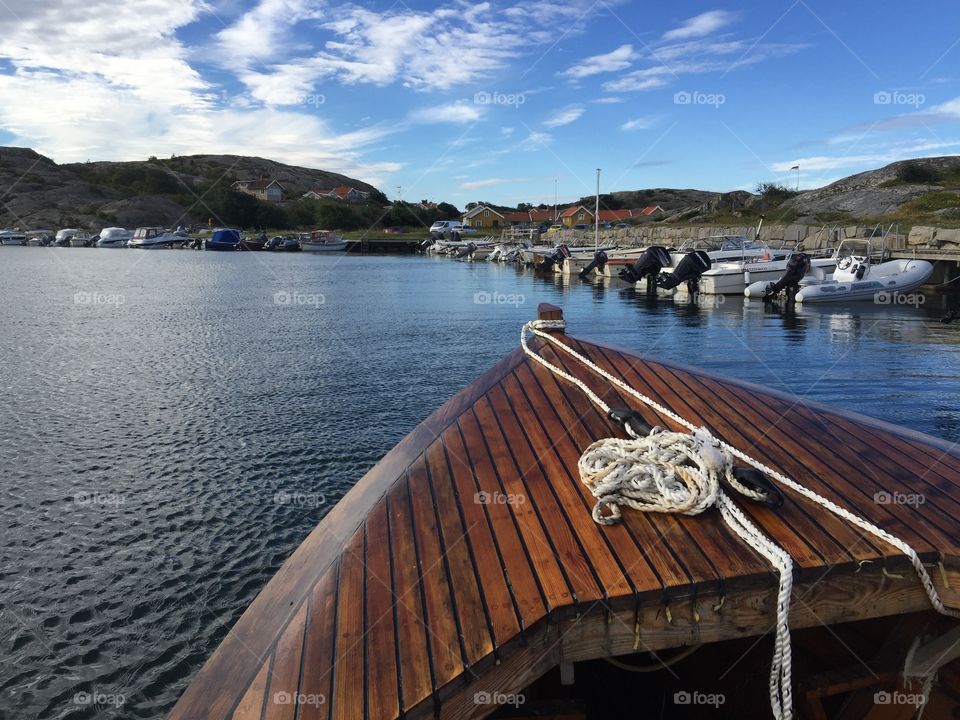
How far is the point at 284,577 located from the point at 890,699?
2951mm

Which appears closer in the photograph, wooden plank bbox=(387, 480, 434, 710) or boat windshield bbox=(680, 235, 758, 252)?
wooden plank bbox=(387, 480, 434, 710)

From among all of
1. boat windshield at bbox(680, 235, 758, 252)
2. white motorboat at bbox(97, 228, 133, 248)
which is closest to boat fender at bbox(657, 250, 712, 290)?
boat windshield at bbox(680, 235, 758, 252)

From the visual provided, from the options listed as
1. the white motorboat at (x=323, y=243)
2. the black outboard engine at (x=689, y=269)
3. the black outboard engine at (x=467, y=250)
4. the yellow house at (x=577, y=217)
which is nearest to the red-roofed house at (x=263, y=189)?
the white motorboat at (x=323, y=243)

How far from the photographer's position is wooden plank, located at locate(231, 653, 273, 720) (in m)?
2.31

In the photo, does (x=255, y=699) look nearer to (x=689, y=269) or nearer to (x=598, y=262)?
(x=689, y=269)

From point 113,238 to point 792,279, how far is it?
3563 inches

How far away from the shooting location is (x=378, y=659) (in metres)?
2.30

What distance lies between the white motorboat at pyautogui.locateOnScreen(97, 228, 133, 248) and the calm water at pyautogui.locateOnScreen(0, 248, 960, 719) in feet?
230

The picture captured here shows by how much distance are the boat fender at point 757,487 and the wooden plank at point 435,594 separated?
1325 millimetres

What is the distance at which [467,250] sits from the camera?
2830 inches

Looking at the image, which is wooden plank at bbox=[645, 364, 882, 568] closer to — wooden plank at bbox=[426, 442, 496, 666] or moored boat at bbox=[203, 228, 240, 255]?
wooden plank at bbox=[426, 442, 496, 666]

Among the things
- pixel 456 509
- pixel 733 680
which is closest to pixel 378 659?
pixel 456 509

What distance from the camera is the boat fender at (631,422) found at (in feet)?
11.2

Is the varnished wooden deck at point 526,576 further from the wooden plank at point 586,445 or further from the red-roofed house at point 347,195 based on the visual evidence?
the red-roofed house at point 347,195
